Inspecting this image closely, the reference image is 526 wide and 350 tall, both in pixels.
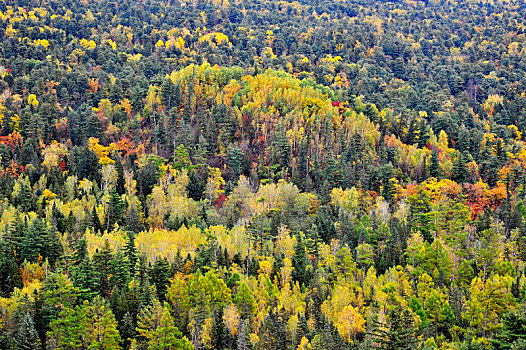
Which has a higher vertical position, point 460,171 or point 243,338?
point 460,171

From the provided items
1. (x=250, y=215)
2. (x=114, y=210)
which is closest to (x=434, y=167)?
(x=250, y=215)

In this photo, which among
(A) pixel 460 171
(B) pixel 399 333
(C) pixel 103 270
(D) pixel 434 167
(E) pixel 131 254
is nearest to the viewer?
(B) pixel 399 333

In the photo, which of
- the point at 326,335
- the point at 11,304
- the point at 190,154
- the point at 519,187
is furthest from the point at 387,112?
the point at 11,304

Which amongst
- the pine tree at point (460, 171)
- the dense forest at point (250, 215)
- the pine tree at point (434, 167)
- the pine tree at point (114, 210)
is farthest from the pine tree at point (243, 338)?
the pine tree at point (460, 171)

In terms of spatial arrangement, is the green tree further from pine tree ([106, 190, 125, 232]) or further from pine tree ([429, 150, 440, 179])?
pine tree ([429, 150, 440, 179])

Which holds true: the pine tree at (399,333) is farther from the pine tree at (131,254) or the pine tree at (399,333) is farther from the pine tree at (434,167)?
the pine tree at (434,167)

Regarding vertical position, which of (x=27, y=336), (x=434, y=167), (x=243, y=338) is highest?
(x=434, y=167)

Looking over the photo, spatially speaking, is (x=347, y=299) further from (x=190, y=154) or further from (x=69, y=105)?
(x=69, y=105)

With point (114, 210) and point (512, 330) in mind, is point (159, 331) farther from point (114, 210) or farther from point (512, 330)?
point (114, 210)

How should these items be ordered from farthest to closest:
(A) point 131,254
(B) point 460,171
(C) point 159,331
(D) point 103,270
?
(B) point 460,171
(A) point 131,254
(D) point 103,270
(C) point 159,331
